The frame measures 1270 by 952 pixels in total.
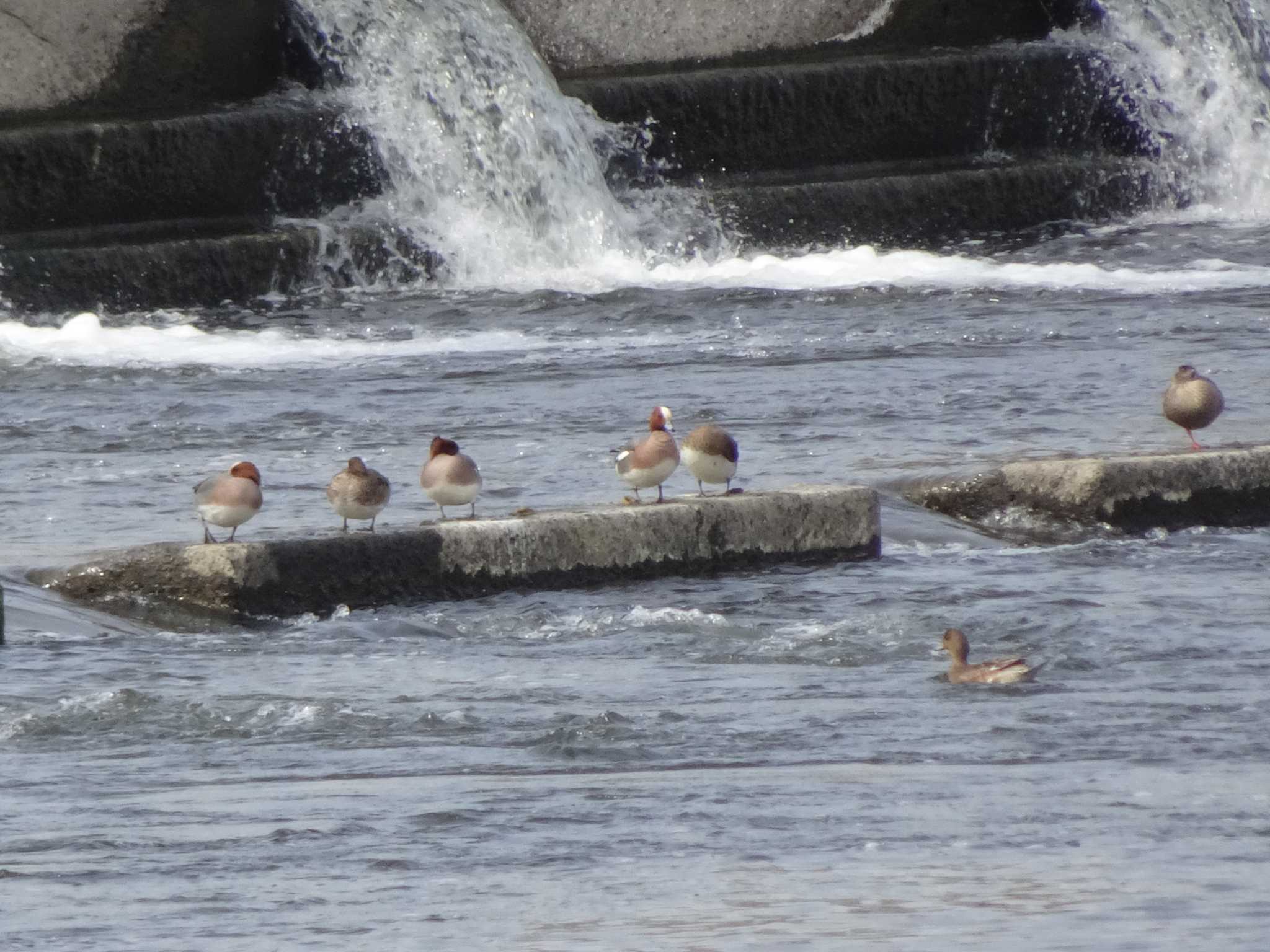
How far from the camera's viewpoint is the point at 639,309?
49.0 ft

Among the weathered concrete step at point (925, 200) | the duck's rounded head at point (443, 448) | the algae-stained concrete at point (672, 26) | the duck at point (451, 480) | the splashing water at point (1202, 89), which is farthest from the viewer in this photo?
the splashing water at point (1202, 89)

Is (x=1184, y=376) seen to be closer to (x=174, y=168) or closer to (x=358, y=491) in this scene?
(x=358, y=491)

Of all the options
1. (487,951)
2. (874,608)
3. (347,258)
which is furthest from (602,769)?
(347,258)

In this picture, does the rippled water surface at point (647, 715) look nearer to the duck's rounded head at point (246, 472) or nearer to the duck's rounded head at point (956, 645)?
the duck's rounded head at point (956, 645)

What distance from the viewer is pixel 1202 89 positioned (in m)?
22.1

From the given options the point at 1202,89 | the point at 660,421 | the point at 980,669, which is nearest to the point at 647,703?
the point at 980,669

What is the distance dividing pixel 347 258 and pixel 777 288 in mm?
2878

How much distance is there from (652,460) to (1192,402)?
2.08 meters

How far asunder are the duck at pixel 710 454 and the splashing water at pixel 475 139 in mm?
9693

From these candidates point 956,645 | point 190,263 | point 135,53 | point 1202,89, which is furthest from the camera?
point 1202,89

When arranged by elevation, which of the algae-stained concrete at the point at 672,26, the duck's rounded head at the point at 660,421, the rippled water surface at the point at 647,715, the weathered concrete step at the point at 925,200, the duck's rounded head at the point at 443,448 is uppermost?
the algae-stained concrete at the point at 672,26

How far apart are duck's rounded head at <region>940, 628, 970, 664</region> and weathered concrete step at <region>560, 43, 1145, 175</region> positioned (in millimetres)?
13394

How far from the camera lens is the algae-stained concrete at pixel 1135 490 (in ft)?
26.3

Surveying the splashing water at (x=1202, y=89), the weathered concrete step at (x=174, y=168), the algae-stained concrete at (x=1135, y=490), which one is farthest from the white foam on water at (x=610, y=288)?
the algae-stained concrete at (x=1135, y=490)
